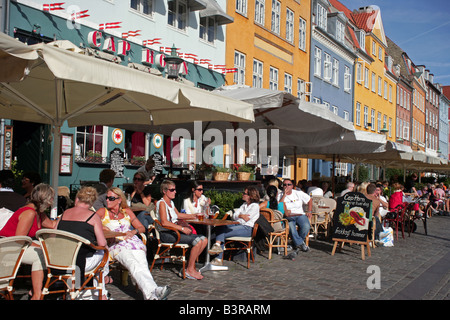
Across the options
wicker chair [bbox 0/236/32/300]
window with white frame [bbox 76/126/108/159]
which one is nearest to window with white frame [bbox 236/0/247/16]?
window with white frame [bbox 76/126/108/159]

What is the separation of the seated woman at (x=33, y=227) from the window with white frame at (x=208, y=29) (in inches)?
575

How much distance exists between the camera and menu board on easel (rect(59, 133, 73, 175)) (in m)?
12.6

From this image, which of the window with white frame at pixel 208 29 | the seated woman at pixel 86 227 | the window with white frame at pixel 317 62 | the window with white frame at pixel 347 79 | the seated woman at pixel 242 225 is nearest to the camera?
the seated woman at pixel 86 227

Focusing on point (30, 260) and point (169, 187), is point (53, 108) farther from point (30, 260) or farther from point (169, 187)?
point (30, 260)

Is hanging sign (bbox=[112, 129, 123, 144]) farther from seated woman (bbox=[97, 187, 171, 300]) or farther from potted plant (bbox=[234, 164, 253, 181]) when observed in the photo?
seated woman (bbox=[97, 187, 171, 300])

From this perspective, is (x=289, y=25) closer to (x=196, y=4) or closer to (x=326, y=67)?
(x=326, y=67)

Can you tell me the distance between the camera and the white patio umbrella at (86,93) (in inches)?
181

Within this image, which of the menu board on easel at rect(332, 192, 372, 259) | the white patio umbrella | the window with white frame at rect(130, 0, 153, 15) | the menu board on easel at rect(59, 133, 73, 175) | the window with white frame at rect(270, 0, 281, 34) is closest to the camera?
the white patio umbrella

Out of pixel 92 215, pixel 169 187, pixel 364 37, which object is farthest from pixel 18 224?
pixel 364 37

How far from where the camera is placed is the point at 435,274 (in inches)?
305

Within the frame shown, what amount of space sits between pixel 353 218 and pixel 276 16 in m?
17.1

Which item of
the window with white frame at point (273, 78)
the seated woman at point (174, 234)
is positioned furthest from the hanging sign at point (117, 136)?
the window with white frame at point (273, 78)

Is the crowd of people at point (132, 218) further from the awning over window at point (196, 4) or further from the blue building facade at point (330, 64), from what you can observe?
the blue building facade at point (330, 64)

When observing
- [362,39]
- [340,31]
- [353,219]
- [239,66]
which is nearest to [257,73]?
[239,66]
